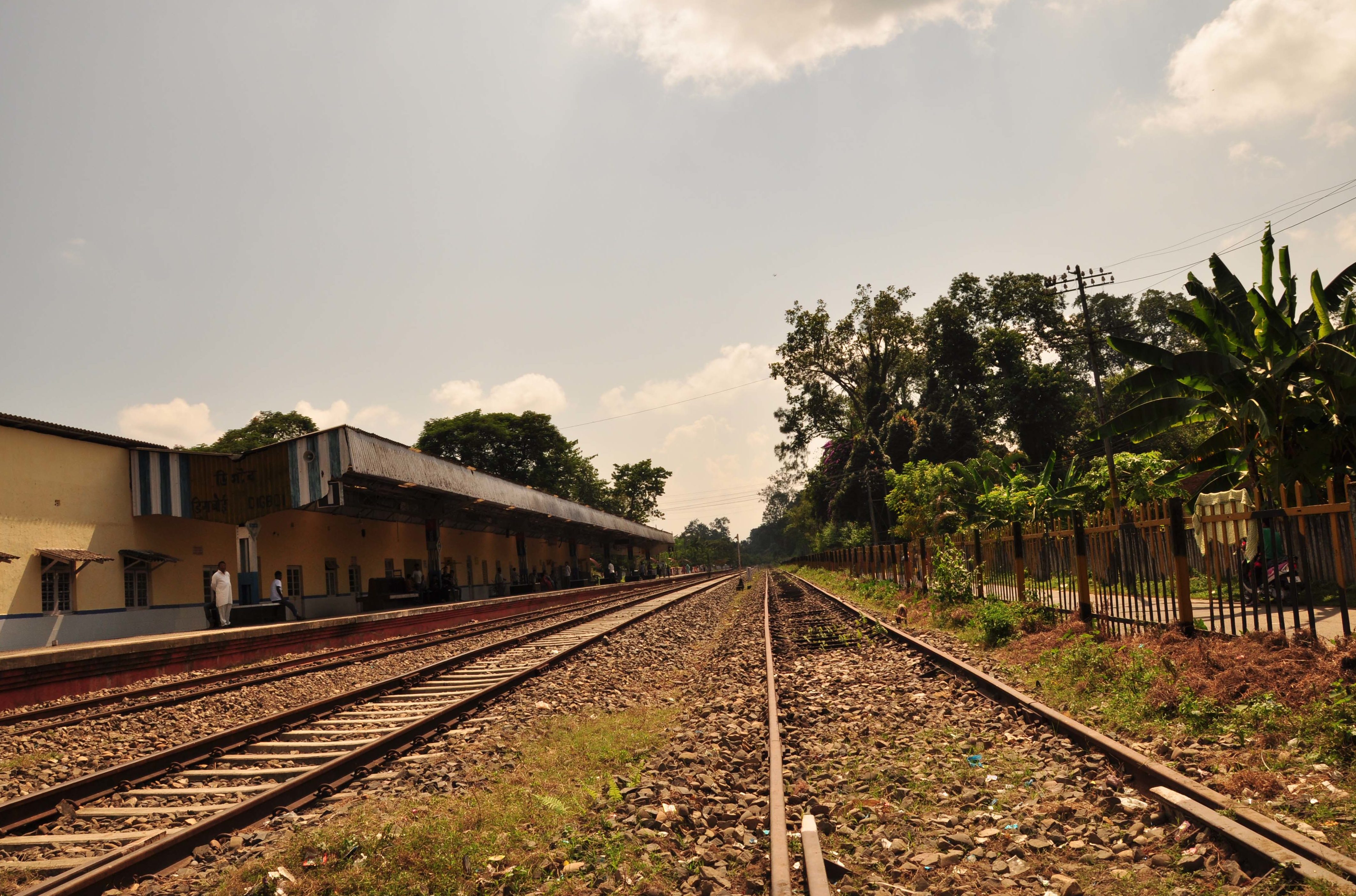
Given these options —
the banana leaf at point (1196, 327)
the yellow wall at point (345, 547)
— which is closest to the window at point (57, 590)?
the yellow wall at point (345, 547)

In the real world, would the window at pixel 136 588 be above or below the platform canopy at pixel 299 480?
below

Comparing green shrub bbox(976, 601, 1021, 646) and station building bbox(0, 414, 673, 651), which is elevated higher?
station building bbox(0, 414, 673, 651)

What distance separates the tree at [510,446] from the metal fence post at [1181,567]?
194ft

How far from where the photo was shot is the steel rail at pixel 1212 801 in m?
3.42

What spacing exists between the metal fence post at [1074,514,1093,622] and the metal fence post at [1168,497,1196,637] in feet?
6.84

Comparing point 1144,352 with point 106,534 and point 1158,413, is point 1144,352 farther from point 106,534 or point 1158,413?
point 106,534

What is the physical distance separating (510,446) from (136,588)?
1860 inches

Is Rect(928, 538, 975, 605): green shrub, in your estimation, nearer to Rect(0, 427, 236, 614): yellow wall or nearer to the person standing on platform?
the person standing on platform

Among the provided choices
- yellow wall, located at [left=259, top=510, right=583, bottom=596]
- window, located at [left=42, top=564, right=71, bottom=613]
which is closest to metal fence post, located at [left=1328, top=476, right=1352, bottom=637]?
window, located at [left=42, top=564, right=71, bottom=613]

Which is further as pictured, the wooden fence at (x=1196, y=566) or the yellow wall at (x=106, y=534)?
the yellow wall at (x=106, y=534)

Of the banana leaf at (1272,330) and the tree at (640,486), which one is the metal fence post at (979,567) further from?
the tree at (640,486)

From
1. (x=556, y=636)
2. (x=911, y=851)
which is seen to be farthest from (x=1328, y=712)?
(x=556, y=636)

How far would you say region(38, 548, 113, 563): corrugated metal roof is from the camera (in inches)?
744

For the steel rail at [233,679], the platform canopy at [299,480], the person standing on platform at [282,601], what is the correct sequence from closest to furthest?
1. the steel rail at [233,679]
2. the person standing on platform at [282,601]
3. the platform canopy at [299,480]
